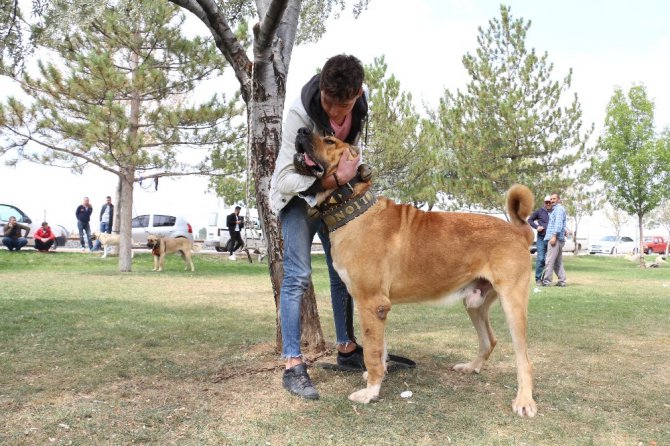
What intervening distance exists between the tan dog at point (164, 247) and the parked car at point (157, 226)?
8322 millimetres

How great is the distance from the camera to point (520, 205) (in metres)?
3.90

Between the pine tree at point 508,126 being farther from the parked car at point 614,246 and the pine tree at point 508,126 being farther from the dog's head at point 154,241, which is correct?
the parked car at point 614,246

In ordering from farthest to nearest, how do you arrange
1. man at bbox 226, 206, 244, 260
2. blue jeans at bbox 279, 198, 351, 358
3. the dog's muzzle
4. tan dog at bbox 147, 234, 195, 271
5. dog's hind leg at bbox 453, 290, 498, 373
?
man at bbox 226, 206, 244, 260 → tan dog at bbox 147, 234, 195, 271 → dog's hind leg at bbox 453, 290, 498, 373 → blue jeans at bbox 279, 198, 351, 358 → the dog's muzzle

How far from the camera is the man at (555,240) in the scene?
40.9ft

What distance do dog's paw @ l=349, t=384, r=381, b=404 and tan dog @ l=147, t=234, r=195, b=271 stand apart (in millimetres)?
14210

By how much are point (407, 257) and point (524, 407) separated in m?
1.18

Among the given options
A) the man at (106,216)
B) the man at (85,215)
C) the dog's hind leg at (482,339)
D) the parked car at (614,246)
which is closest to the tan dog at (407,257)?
the dog's hind leg at (482,339)

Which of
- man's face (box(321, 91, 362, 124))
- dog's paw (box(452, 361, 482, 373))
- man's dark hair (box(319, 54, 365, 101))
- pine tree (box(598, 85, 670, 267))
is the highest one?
pine tree (box(598, 85, 670, 267))

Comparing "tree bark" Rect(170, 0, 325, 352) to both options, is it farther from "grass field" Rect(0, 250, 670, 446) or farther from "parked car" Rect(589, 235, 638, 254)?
"parked car" Rect(589, 235, 638, 254)

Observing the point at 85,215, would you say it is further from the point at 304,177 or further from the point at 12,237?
the point at 304,177

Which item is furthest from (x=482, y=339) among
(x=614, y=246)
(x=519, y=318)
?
(x=614, y=246)

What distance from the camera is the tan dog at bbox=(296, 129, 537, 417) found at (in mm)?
3580

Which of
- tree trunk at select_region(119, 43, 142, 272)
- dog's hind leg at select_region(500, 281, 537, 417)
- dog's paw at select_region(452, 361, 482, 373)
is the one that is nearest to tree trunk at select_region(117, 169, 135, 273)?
tree trunk at select_region(119, 43, 142, 272)

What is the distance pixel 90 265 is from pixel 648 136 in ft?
80.8
